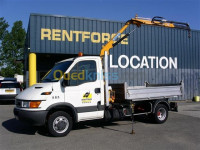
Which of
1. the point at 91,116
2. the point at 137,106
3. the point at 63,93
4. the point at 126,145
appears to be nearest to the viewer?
the point at 126,145

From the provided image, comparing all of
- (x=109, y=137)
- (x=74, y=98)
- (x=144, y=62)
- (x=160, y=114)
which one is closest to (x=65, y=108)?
(x=74, y=98)

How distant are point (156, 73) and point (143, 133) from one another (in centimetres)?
1043

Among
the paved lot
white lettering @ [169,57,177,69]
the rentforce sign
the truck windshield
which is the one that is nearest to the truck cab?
the truck windshield

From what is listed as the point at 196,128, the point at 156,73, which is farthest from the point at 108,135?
the point at 156,73

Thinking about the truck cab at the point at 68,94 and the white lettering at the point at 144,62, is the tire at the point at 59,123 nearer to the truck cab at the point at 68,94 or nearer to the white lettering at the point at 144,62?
the truck cab at the point at 68,94

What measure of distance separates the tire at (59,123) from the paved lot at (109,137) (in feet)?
0.63

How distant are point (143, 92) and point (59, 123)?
10.8 ft

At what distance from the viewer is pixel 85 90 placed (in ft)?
21.7

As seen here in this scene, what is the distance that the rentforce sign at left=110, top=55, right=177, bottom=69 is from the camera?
51.1 ft

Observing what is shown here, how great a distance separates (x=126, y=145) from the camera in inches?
221

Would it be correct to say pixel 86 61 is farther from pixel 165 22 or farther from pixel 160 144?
pixel 165 22

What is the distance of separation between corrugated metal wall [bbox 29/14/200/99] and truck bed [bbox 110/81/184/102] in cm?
701

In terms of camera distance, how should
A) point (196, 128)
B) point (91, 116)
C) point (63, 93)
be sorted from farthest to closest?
1. point (196, 128)
2. point (91, 116)
3. point (63, 93)

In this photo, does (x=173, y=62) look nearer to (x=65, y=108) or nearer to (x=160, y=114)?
(x=160, y=114)
